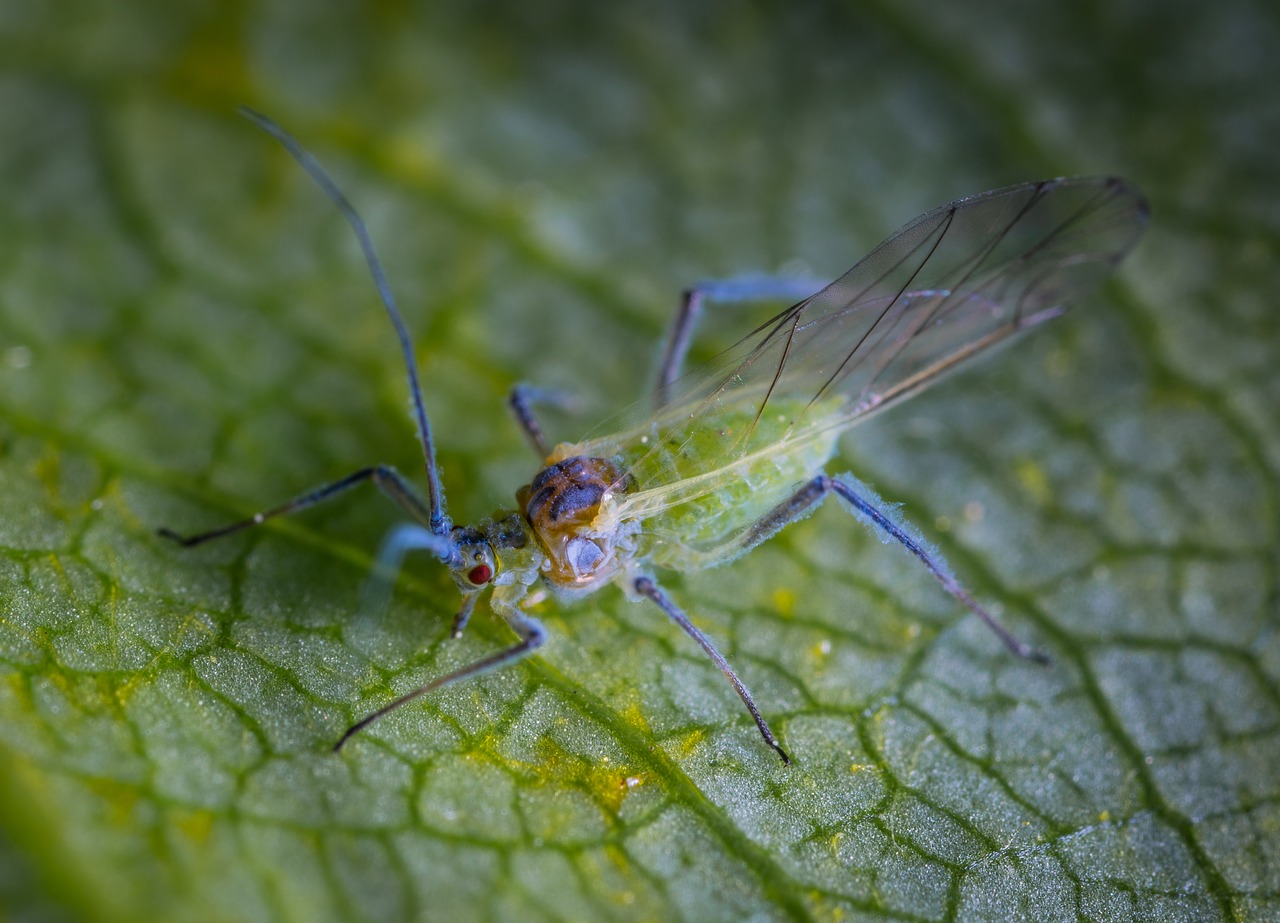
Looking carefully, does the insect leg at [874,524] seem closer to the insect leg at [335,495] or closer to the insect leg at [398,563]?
the insect leg at [398,563]

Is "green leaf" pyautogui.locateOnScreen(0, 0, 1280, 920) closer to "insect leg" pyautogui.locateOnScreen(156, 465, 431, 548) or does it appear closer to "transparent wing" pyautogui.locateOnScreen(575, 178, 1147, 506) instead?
"insect leg" pyautogui.locateOnScreen(156, 465, 431, 548)

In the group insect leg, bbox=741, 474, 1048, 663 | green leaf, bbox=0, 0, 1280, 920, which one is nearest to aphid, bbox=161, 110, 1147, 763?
insect leg, bbox=741, 474, 1048, 663

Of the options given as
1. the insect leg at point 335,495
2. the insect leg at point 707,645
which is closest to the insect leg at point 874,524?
the insect leg at point 707,645

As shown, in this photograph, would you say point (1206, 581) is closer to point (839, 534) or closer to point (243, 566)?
point (839, 534)

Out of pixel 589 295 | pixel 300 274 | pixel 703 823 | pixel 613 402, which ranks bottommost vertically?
pixel 703 823

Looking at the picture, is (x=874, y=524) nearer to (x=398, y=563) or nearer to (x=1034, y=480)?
(x=1034, y=480)

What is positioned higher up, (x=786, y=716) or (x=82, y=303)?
(x=82, y=303)

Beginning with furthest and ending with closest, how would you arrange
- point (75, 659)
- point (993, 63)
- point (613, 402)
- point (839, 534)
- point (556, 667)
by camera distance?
point (993, 63)
point (613, 402)
point (839, 534)
point (556, 667)
point (75, 659)

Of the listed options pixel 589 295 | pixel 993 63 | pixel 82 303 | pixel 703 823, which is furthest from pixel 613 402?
pixel 993 63
